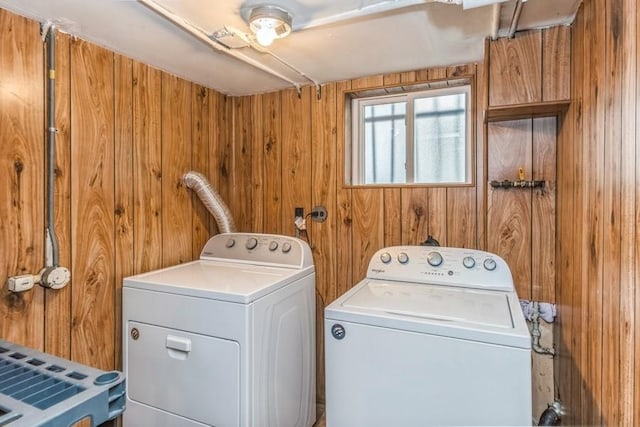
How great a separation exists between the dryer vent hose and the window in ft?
2.66

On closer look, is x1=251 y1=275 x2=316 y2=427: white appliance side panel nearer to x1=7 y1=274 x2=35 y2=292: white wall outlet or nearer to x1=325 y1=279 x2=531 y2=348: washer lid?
x1=325 y1=279 x2=531 y2=348: washer lid

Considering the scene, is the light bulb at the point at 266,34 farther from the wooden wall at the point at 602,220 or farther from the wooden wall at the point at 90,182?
the wooden wall at the point at 602,220

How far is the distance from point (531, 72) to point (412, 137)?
29.0 inches

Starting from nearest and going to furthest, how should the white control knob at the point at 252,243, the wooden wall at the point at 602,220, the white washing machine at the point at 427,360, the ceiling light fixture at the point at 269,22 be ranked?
the wooden wall at the point at 602,220, the white washing machine at the point at 427,360, the ceiling light fixture at the point at 269,22, the white control knob at the point at 252,243

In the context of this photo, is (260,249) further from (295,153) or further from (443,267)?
(443,267)

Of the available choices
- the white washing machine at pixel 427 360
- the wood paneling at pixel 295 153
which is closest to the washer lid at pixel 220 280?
the white washing machine at pixel 427 360

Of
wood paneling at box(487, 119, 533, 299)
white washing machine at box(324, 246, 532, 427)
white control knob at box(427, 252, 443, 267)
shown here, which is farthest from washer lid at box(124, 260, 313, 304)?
wood paneling at box(487, 119, 533, 299)

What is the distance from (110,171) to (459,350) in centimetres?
171

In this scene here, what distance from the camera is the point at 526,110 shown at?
1550mm

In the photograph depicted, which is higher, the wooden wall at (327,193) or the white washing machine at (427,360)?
the wooden wall at (327,193)

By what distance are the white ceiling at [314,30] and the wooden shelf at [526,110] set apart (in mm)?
332

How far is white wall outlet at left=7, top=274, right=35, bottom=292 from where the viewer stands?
1326mm

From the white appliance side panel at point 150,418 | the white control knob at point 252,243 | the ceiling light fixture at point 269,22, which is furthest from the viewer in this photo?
the white control knob at point 252,243

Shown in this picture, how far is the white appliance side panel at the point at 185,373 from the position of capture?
1.44 m
